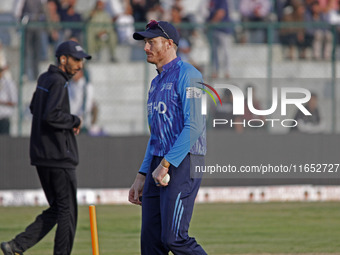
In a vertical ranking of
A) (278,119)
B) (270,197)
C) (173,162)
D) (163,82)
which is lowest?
(270,197)

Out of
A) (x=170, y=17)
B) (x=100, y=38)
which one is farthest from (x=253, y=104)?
(x=100, y=38)

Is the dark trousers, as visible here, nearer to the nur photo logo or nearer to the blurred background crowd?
the blurred background crowd

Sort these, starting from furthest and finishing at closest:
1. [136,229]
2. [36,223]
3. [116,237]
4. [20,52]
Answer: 1. [20,52]
2. [136,229]
3. [116,237]
4. [36,223]

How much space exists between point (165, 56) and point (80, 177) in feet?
30.6

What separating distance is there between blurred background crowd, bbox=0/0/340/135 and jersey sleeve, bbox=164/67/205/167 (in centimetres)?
923

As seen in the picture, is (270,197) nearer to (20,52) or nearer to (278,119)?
(278,119)

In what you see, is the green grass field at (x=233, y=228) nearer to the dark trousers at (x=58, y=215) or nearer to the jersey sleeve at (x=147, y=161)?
the dark trousers at (x=58, y=215)

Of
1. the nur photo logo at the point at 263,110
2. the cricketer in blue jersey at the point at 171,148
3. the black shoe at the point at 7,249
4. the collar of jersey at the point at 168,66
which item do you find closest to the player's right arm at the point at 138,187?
the cricketer in blue jersey at the point at 171,148

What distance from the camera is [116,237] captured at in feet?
36.3

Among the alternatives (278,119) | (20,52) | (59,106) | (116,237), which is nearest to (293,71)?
(278,119)

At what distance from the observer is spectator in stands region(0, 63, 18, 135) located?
15.2 metres

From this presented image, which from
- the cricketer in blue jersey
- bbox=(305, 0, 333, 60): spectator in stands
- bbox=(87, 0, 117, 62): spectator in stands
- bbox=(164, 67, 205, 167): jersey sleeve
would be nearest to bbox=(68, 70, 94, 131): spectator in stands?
bbox=(87, 0, 117, 62): spectator in stands

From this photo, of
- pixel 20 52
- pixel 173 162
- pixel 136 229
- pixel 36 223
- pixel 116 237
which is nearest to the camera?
pixel 173 162

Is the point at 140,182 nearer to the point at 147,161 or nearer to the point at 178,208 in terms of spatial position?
the point at 147,161
